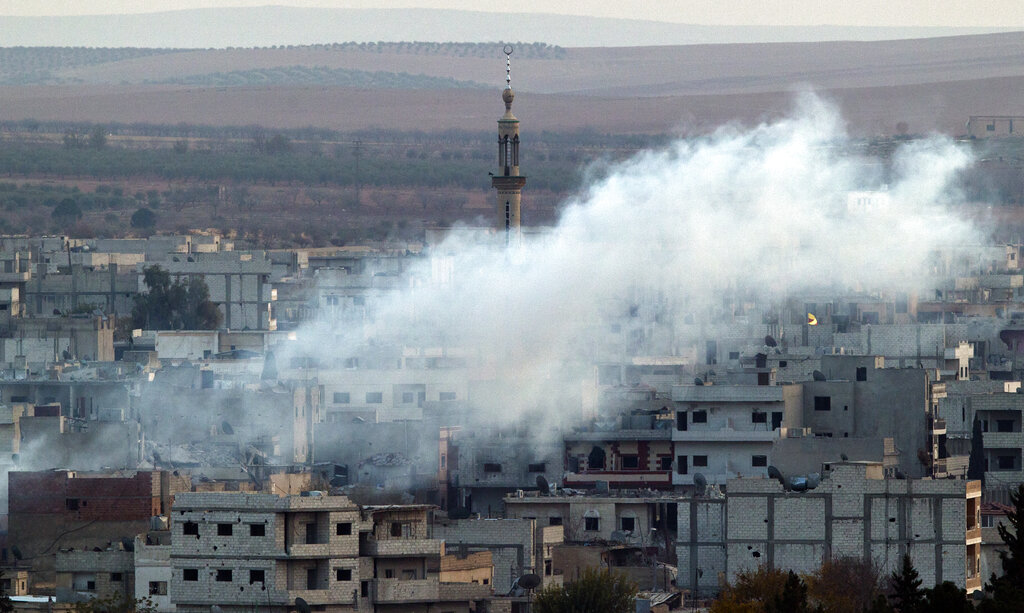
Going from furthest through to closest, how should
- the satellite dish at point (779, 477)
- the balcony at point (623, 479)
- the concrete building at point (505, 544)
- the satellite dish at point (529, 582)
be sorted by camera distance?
the balcony at point (623, 479) < the satellite dish at point (779, 477) < the concrete building at point (505, 544) < the satellite dish at point (529, 582)

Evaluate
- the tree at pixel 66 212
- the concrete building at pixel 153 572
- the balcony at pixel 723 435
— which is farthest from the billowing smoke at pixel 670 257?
the tree at pixel 66 212

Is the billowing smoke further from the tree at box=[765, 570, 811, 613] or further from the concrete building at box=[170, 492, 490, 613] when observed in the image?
the tree at box=[765, 570, 811, 613]

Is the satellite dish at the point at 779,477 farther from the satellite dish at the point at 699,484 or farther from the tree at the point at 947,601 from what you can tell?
the tree at the point at 947,601

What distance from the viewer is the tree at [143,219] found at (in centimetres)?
14638

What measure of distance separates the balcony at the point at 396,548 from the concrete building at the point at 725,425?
1404 centimetres

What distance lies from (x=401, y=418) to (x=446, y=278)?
1872cm

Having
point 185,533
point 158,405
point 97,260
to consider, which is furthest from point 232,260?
point 185,533

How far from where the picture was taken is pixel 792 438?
51.6 m

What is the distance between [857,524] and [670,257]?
36.5m

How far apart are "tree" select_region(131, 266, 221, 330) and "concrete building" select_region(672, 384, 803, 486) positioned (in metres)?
36.7

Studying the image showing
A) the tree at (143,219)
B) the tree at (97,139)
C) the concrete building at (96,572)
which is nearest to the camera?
the concrete building at (96,572)

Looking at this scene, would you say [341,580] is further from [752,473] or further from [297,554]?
[752,473]

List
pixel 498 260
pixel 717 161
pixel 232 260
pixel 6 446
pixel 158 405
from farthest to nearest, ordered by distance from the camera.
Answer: pixel 232 260 → pixel 717 161 → pixel 498 260 → pixel 158 405 → pixel 6 446

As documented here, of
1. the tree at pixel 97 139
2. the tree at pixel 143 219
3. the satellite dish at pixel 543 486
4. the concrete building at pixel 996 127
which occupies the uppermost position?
the tree at pixel 97 139
